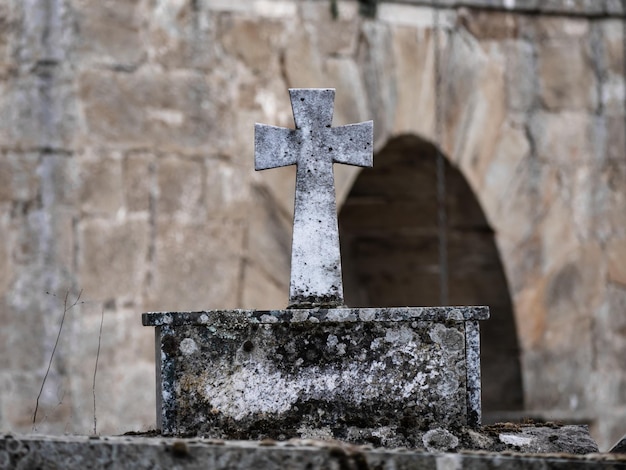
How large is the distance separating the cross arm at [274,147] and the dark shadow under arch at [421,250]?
2.44m

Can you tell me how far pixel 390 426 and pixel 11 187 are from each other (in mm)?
2101

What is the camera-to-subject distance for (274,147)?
11.1 feet

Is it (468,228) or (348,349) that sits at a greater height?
(468,228)

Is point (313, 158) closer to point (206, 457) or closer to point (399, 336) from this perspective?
point (399, 336)

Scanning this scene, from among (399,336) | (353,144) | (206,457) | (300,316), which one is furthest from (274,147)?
(206,457)

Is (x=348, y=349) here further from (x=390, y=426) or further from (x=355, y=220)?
(x=355, y=220)

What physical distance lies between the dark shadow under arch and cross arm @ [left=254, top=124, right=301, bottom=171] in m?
2.44

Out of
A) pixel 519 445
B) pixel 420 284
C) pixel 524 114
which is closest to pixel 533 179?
pixel 524 114

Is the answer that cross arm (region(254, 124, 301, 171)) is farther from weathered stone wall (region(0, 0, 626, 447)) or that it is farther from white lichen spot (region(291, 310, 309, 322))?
weathered stone wall (region(0, 0, 626, 447))

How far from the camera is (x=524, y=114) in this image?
6086 mm

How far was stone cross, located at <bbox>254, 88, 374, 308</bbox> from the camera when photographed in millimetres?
3322

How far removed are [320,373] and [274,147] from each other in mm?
642

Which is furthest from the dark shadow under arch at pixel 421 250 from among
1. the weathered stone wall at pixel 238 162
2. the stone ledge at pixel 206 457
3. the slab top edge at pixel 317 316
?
the stone ledge at pixel 206 457

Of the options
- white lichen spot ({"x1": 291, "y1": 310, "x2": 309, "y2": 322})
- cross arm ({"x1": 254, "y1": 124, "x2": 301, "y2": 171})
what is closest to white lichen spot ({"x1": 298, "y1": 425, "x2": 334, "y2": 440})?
white lichen spot ({"x1": 291, "y1": 310, "x2": 309, "y2": 322})
